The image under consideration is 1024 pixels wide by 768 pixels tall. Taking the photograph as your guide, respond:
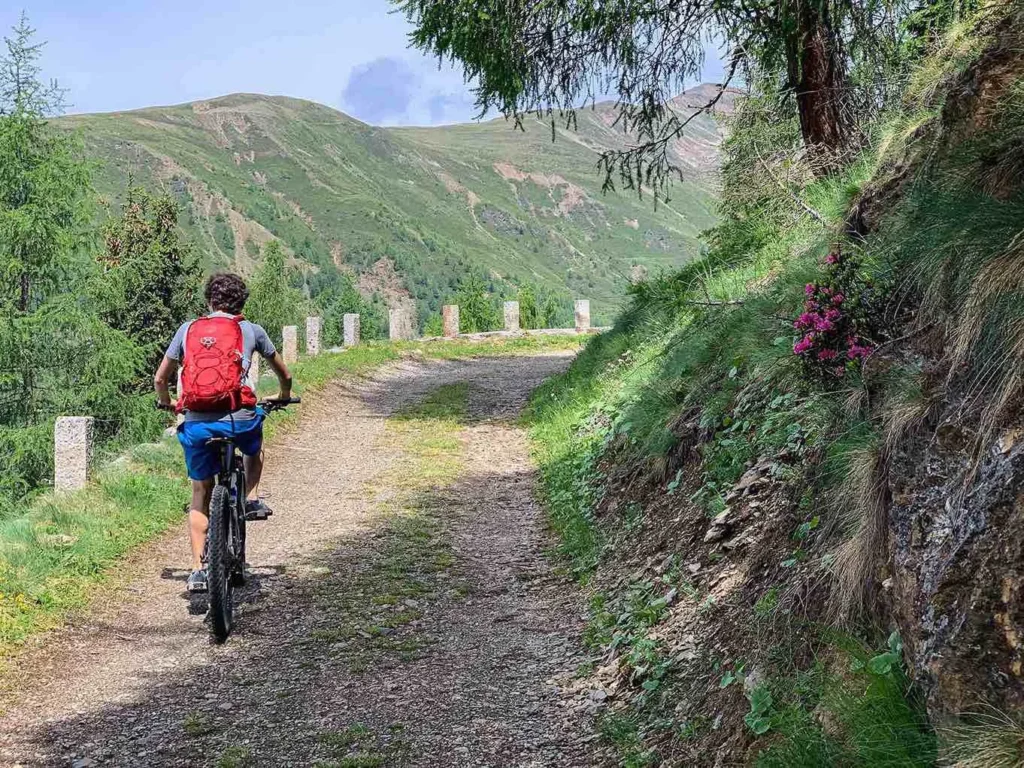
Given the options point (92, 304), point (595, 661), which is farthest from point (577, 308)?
point (595, 661)

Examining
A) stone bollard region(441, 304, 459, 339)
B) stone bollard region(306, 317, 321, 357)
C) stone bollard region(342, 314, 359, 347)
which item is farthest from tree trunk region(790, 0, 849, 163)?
stone bollard region(441, 304, 459, 339)

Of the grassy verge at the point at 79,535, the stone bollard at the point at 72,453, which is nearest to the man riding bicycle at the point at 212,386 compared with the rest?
the grassy verge at the point at 79,535

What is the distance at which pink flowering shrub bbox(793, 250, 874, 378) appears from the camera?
4340 mm

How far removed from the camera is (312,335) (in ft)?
71.8

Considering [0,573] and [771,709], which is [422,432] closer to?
[0,573]

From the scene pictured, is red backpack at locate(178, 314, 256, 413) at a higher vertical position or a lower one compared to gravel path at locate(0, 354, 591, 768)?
higher

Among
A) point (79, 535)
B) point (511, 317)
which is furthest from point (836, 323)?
point (511, 317)

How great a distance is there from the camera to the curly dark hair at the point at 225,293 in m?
5.86

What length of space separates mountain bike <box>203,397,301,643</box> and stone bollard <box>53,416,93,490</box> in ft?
12.3

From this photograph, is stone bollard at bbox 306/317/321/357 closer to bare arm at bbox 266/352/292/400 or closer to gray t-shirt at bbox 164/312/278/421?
bare arm at bbox 266/352/292/400

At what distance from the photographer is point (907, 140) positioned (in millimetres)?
5395

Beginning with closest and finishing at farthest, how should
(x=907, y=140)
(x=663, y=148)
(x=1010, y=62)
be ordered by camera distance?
(x=1010, y=62) < (x=907, y=140) < (x=663, y=148)

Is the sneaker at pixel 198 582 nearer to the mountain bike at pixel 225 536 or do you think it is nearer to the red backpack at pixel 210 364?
the mountain bike at pixel 225 536

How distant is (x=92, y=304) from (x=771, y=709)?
62.5ft
